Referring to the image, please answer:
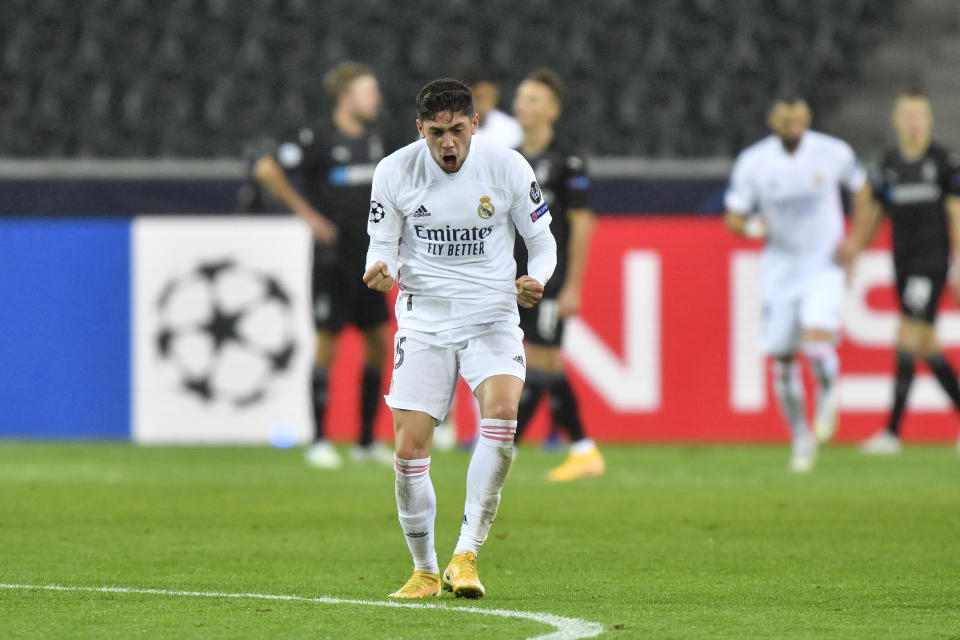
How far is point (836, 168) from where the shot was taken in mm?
10258

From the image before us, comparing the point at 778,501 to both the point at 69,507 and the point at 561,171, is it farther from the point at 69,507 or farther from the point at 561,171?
the point at 69,507

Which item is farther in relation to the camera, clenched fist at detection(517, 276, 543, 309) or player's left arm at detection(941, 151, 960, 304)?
player's left arm at detection(941, 151, 960, 304)

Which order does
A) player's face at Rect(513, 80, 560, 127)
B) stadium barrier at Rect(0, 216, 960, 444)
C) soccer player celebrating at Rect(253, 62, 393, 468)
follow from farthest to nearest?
stadium barrier at Rect(0, 216, 960, 444) → soccer player celebrating at Rect(253, 62, 393, 468) → player's face at Rect(513, 80, 560, 127)

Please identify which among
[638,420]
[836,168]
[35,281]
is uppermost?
[836,168]

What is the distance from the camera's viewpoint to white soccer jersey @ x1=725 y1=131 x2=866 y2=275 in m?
10.3

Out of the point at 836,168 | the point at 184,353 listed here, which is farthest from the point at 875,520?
the point at 184,353

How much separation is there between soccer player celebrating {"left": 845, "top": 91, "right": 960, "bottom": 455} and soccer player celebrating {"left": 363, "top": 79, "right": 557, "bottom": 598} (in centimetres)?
630

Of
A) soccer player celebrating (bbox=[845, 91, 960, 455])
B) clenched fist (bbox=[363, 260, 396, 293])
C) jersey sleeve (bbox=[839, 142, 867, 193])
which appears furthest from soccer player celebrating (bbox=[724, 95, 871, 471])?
clenched fist (bbox=[363, 260, 396, 293])

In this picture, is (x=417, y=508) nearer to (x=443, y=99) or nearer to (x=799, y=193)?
(x=443, y=99)

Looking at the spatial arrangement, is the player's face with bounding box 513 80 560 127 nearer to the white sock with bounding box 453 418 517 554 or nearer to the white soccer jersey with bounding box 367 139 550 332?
the white soccer jersey with bounding box 367 139 550 332

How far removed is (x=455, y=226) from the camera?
5551mm

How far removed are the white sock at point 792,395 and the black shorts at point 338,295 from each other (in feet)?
8.25

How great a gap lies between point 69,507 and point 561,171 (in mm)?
3312

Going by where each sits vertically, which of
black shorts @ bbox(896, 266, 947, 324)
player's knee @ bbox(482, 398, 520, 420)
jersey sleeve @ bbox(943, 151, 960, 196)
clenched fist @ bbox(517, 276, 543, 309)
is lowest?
black shorts @ bbox(896, 266, 947, 324)
